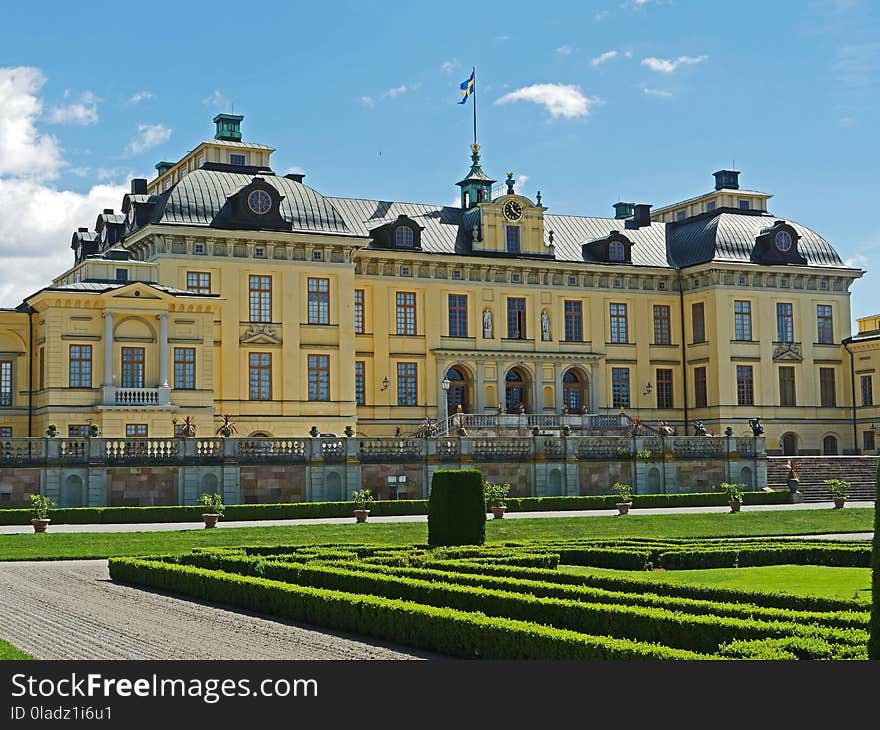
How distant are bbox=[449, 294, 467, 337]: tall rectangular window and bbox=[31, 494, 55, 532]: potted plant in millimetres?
25002

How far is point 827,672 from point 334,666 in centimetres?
396

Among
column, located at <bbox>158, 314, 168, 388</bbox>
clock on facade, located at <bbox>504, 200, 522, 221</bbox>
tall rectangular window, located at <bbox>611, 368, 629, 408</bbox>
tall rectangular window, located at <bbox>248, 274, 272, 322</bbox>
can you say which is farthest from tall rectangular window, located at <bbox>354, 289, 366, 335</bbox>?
tall rectangular window, located at <bbox>611, 368, 629, 408</bbox>

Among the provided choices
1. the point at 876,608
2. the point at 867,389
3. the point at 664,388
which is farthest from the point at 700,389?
the point at 876,608

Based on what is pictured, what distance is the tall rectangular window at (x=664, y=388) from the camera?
2435 inches

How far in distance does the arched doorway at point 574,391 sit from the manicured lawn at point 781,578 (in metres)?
36.6

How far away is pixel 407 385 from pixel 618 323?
1134 centimetres

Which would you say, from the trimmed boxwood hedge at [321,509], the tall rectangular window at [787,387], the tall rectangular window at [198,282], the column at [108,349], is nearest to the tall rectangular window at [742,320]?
the tall rectangular window at [787,387]

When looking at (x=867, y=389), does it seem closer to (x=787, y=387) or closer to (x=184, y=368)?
(x=787, y=387)

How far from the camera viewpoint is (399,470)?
42719mm

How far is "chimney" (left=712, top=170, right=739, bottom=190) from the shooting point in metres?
66.9

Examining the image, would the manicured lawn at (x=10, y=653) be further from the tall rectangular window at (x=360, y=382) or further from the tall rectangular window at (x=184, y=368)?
the tall rectangular window at (x=360, y=382)

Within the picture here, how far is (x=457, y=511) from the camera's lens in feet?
78.8

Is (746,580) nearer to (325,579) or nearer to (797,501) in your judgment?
(325,579)

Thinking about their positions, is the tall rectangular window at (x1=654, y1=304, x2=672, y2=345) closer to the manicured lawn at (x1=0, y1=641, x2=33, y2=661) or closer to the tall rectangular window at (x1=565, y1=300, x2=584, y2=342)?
the tall rectangular window at (x1=565, y1=300, x2=584, y2=342)
